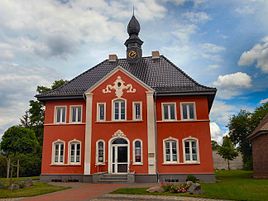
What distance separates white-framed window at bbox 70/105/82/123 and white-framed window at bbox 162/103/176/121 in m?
6.80

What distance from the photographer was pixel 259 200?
10836mm

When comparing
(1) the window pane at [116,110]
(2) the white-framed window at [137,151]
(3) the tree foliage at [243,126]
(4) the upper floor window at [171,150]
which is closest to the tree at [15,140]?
(1) the window pane at [116,110]

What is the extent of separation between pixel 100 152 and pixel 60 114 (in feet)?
16.1

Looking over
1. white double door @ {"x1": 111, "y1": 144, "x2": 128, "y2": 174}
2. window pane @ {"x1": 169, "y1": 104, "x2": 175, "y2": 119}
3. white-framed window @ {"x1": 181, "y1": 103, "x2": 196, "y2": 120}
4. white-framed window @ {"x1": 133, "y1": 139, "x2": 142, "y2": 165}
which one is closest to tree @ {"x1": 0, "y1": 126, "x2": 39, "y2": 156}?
white double door @ {"x1": 111, "y1": 144, "x2": 128, "y2": 174}

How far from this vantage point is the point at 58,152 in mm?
22844

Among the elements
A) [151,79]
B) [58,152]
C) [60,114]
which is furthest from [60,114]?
[151,79]

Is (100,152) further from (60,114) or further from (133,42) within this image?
(133,42)

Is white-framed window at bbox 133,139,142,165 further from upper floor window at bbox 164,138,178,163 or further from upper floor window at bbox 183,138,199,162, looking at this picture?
upper floor window at bbox 183,138,199,162

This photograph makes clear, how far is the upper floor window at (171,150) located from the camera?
21.5m

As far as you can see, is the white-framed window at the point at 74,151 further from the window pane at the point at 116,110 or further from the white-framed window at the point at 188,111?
the white-framed window at the point at 188,111

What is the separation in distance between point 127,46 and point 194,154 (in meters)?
13.1

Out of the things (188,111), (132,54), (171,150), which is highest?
(132,54)

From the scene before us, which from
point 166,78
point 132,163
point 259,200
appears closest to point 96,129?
point 132,163

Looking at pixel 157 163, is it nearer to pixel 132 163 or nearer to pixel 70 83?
pixel 132 163
